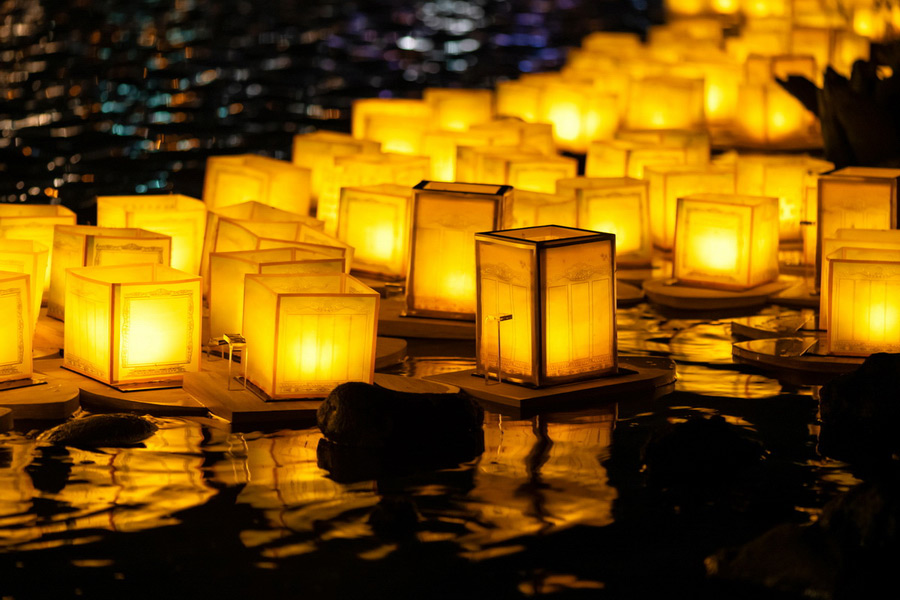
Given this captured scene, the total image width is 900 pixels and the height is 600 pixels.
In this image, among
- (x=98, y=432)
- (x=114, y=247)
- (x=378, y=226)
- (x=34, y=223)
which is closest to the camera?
(x=98, y=432)

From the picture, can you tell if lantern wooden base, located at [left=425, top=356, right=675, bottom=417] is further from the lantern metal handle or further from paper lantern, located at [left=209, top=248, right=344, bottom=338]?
paper lantern, located at [left=209, top=248, right=344, bottom=338]

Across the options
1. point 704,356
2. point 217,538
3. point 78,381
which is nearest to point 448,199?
point 704,356

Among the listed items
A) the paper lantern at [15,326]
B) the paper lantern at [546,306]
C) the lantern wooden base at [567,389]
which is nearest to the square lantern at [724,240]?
the lantern wooden base at [567,389]

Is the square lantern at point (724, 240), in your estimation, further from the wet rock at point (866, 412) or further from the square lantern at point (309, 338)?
the square lantern at point (309, 338)

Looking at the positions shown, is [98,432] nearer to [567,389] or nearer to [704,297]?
[567,389]

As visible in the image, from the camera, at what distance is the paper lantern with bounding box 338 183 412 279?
7883 mm

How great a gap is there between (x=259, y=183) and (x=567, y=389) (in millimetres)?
3674

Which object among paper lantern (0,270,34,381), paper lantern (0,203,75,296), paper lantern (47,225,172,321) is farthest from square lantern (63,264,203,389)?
paper lantern (0,203,75,296)

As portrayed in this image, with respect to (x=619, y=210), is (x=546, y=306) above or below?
below

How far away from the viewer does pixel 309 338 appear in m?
5.54

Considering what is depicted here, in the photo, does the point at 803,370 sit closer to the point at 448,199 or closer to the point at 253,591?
the point at 448,199

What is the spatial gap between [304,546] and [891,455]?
1.99m

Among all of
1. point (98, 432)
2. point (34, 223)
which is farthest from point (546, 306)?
point (34, 223)

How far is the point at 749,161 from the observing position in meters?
9.04
